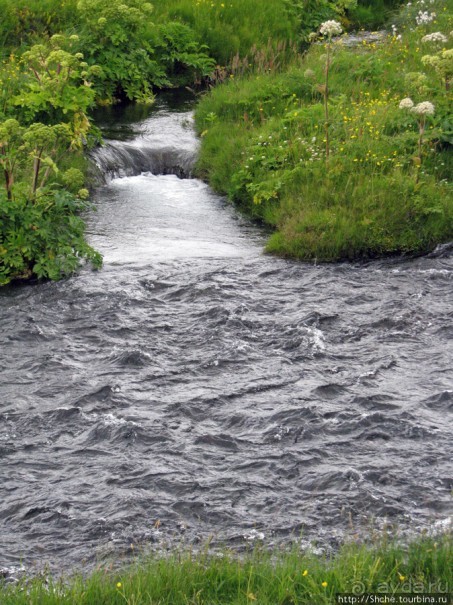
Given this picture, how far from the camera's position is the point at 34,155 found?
11.7 m

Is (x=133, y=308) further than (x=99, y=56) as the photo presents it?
No

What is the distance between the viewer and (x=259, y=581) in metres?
6.12

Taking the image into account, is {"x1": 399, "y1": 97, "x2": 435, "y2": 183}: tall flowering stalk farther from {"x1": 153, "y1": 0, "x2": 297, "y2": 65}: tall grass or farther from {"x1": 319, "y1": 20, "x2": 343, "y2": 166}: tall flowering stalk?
{"x1": 153, "y1": 0, "x2": 297, "y2": 65}: tall grass

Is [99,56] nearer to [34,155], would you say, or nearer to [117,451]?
[34,155]

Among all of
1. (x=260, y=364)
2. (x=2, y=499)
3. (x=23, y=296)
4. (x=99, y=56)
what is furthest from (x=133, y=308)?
(x=99, y=56)

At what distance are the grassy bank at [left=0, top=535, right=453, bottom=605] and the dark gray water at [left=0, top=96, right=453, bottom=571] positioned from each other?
0.72 meters

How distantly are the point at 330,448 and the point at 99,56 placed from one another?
500 inches

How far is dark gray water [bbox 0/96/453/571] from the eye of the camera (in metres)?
7.34

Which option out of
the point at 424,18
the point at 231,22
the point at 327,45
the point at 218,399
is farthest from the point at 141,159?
the point at 218,399

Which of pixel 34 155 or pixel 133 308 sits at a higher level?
pixel 34 155

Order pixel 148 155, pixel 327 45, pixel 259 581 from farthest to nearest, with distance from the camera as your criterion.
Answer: pixel 148 155, pixel 327 45, pixel 259 581

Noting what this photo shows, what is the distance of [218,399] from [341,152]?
245 inches

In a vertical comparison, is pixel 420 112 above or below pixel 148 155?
above

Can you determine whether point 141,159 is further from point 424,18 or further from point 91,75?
point 424,18
